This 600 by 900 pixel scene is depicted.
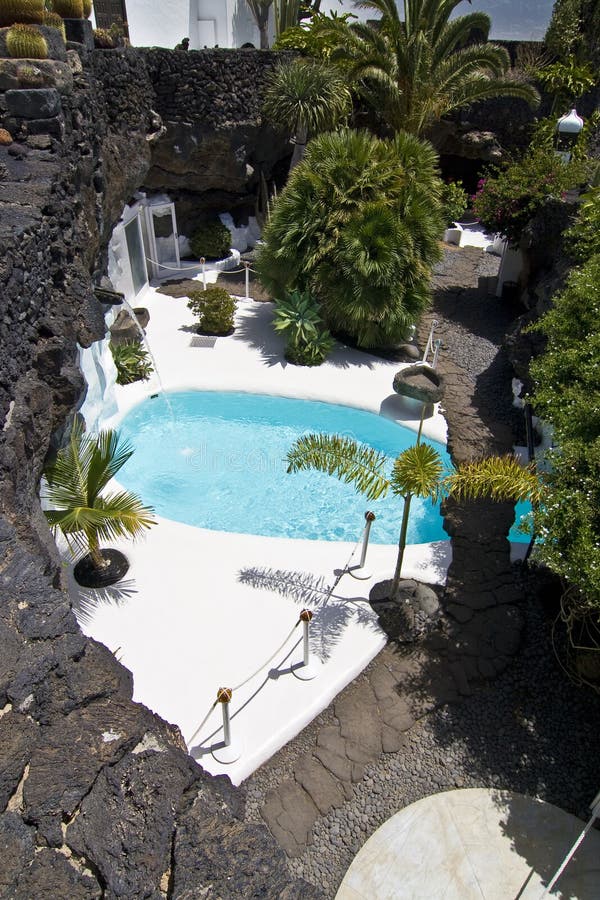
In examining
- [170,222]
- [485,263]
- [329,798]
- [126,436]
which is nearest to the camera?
[329,798]

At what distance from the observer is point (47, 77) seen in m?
9.41

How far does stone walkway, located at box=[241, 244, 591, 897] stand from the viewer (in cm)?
616

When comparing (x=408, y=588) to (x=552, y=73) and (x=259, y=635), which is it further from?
(x=552, y=73)

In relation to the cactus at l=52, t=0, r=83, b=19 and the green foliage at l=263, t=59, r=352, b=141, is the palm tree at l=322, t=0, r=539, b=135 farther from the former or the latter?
the cactus at l=52, t=0, r=83, b=19

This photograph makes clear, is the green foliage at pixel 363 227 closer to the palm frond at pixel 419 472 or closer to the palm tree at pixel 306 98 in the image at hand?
the palm tree at pixel 306 98

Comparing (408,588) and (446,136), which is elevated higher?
(446,136)

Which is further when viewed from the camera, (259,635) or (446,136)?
(446,136)

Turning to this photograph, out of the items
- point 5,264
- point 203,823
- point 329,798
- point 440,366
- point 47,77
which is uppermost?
point 47,77

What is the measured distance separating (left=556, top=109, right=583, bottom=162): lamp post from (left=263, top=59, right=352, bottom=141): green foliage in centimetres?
603

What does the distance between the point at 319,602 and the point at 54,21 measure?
10962 millimetres

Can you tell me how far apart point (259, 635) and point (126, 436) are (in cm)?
581

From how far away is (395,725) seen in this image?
279 inches

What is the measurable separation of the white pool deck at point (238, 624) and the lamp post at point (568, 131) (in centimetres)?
1109

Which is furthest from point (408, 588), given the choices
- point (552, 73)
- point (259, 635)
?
point (552, 73)
